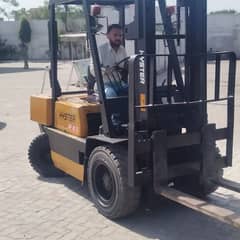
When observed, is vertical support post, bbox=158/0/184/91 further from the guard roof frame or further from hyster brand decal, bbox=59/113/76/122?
hyster brand decal, bbox=59/113/76/122

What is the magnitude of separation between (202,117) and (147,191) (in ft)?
3.23

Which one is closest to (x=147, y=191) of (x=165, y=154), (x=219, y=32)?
(x=165, y=154)

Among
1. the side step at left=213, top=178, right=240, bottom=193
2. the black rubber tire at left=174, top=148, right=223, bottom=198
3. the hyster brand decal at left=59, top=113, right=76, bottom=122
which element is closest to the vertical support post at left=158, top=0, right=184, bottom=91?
the black rubber tire at left=174, top=148, right=223, bottom=198

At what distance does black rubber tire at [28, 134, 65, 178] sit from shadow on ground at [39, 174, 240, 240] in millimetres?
1928

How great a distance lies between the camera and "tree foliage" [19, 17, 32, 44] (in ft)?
174

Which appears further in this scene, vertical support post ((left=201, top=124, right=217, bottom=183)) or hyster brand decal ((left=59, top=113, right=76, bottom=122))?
hyster brand decal ((left=59, top=113, right=76, bottom=122))

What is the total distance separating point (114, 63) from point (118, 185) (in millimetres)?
1438

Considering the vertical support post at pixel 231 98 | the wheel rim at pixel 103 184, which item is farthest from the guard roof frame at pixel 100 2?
the wheel rim at pixel 103 184

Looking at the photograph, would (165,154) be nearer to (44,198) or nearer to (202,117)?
(202,117)

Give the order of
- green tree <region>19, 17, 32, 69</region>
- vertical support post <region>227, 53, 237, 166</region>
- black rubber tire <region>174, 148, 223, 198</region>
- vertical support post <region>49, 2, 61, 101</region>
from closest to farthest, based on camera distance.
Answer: vertical support post <region>227, 53, 237, 166</region>, black rubber tire <region>174, 148, 223, 198</region>, vertical support post <region>49, 2, 61, 101</region>, green tree <region>19, 17, 32, 69</region>

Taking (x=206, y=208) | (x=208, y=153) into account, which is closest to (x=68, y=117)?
(x=208, y=153)

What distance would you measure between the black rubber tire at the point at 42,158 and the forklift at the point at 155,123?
121 centimetres

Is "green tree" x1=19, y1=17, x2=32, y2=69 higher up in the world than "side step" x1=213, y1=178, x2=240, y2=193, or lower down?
higher up

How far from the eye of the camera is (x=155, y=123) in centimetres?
560
